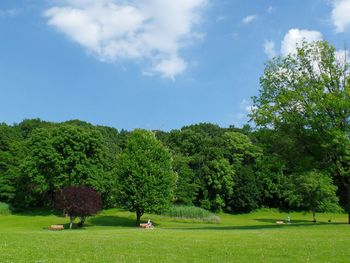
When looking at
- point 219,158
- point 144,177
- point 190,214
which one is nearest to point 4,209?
point 144,177

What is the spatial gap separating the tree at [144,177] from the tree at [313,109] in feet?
73.4

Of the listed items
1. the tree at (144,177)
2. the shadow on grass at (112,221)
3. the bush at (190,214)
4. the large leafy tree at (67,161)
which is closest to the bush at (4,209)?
the large leafy tree at (67,161)

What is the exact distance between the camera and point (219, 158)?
101125 millimetres

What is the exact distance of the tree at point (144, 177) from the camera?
6200 cm

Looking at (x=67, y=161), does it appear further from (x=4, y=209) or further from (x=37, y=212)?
(x=37, y=212)

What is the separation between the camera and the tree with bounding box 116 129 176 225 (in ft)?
203

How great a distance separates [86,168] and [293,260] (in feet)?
207

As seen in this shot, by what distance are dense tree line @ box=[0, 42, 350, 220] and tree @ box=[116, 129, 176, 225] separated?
14 cm

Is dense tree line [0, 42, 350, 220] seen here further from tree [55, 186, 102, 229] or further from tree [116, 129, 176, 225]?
tree [55, 186, 102, 229]

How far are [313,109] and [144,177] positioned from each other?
29.0 meters

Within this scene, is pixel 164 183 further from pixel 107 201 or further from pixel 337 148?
pixel 337 148

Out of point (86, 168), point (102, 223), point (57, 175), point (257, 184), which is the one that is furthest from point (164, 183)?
point (257, 184)

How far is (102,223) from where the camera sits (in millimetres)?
64250

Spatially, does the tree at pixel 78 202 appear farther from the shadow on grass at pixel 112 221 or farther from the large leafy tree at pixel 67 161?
the large leafy tree at pixel 67 161
